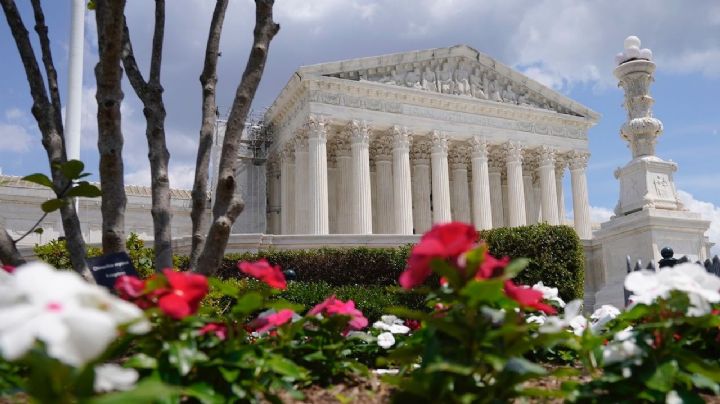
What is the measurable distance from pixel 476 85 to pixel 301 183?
14.2 meters

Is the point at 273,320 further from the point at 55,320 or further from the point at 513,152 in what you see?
the point at 513,152

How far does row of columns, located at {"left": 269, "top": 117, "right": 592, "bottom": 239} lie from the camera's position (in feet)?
116

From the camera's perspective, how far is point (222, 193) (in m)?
4.78

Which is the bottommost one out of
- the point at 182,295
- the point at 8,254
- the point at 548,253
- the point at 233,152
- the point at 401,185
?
the point at 548,253

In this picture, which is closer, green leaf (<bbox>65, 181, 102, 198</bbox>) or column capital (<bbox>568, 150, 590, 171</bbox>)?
green leaf (<bbox>65, 181, 102, 198</bbox>)

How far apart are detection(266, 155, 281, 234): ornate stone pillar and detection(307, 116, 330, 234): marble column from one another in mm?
9686

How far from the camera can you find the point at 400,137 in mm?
37344

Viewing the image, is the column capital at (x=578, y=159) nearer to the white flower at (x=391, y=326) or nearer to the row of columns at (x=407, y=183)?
the row of columns at (x=407, y=183)

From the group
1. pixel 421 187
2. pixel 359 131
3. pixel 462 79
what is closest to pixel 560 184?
pixel 421 187

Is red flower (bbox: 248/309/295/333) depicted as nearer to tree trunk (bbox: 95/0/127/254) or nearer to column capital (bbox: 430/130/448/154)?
tree trunk (bbox: 95/0/127/254)

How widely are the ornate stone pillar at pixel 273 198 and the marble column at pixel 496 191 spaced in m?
Answer: 16.5

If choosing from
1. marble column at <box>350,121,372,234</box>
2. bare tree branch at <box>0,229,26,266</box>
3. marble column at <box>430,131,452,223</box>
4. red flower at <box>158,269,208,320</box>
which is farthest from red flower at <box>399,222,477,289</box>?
marble column at <box>430,131,452,223</box>

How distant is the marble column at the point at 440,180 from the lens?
→ 37.5 metres

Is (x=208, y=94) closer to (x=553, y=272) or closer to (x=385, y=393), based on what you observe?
(x=385, y=393)
